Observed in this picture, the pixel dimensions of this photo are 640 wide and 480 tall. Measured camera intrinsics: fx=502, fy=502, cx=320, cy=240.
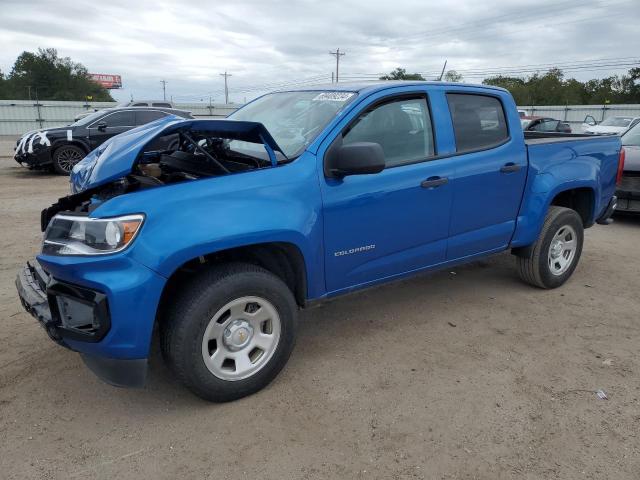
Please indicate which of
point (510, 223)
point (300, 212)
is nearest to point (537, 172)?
point (510, 223)

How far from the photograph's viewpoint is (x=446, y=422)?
2818 mm

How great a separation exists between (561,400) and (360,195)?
1.75m

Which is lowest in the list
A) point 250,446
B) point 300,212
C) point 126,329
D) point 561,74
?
point 250,446

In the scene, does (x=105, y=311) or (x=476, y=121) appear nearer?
(x=105, y=311)

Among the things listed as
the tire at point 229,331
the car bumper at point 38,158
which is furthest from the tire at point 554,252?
the car bumper at point 38,158

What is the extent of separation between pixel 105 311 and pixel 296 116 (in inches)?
75.1

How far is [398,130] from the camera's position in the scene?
3.59m

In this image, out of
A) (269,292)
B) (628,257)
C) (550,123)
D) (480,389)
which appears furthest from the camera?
(550,123)

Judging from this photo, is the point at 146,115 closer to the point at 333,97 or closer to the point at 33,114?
the point at 333,97

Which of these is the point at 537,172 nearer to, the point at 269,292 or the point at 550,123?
the point at 269,292

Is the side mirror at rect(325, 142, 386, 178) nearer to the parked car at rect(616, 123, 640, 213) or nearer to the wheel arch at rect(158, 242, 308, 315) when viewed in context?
the wheel arch at rect(158, 242, 308, 315)

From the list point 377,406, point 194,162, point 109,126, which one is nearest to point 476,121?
point 194,162

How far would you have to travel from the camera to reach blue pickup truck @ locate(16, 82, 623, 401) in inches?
101

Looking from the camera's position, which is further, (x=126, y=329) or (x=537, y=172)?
(x=537, y=172)
